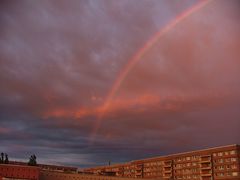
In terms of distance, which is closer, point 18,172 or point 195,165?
point 18,172

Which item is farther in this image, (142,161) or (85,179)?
(142,161)

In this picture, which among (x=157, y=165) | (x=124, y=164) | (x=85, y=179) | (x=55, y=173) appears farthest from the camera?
(x=124, y=164)

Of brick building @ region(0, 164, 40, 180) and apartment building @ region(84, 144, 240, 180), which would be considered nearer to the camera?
brick building @ region(0, 164, 40, 180)

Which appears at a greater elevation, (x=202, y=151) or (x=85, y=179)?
(x=202, y=151)

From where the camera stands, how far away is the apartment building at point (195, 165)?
5049 inches

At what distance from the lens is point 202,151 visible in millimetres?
142250

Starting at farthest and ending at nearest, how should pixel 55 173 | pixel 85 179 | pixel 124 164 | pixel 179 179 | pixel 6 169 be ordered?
pixel 124 164
pixel 179 179
pixel 85 179
pixel 55 173
pixel 6 169

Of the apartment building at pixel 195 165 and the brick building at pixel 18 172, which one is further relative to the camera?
the apartment building at pixel 195 165

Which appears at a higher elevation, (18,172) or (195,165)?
(195,165)

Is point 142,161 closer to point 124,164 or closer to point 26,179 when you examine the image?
point 124,164

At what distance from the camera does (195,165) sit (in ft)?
476

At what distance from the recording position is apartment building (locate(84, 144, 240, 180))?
421 feet

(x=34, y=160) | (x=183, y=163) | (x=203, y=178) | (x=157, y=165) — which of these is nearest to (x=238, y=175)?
(x=203, y=178)

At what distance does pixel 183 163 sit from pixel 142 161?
30614 millimetres
